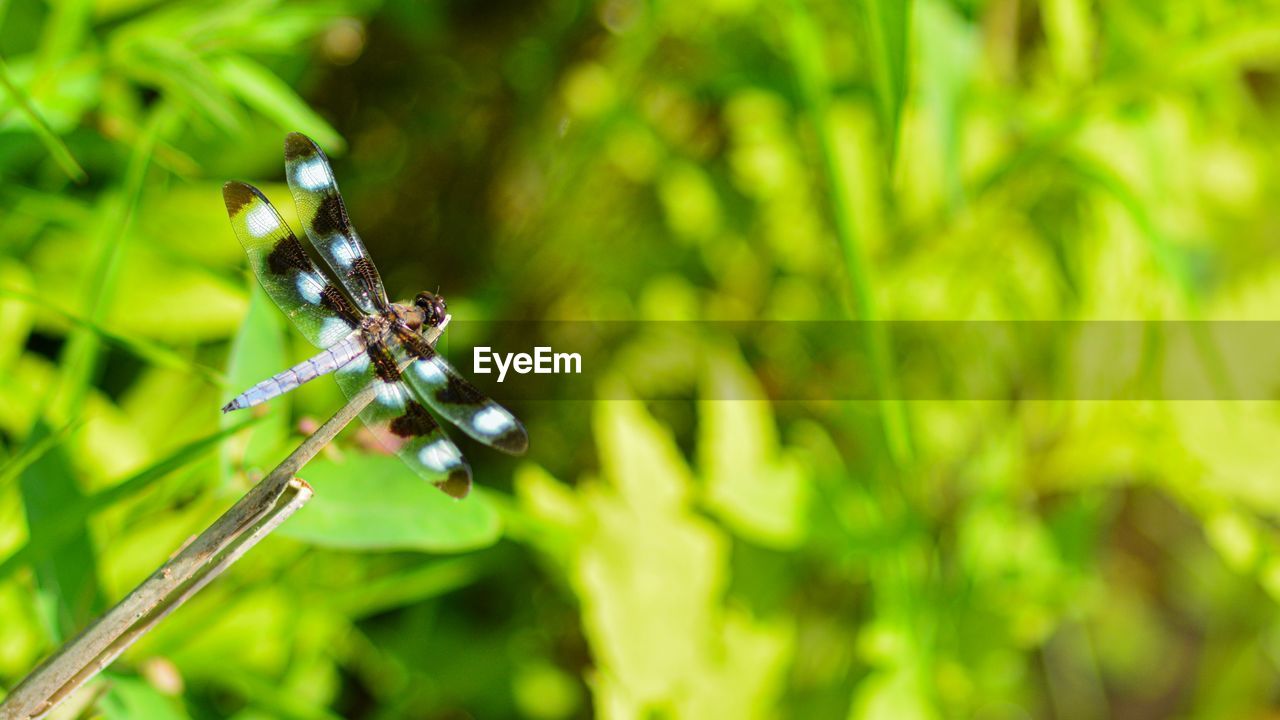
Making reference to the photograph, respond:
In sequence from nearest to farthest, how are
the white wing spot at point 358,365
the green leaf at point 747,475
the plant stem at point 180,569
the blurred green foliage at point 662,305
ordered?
the plant stem at point 180,569
the white wing spot at point 358,365
the blurred green foliage at point 662,305
the green leaf at point 747,475

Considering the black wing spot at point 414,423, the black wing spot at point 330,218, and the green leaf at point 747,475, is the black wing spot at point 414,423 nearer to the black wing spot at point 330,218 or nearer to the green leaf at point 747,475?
the black wing spot at point 330,218

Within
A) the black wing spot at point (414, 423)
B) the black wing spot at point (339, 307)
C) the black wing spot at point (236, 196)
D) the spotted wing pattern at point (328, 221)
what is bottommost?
the black wing spot at point (414, 423)

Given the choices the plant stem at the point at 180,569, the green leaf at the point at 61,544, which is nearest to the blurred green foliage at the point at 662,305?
the green leaf at the point at 61,544

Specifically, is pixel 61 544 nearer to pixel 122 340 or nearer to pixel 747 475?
pixel 122 340

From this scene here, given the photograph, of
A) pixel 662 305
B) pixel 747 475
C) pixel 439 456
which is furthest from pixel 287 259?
pixel 662 305

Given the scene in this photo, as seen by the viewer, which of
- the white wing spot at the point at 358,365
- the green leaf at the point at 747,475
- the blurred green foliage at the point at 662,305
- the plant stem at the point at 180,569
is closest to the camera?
the plant stem at the point at 180,569

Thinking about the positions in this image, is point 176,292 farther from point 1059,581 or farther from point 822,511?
point 1059,581
